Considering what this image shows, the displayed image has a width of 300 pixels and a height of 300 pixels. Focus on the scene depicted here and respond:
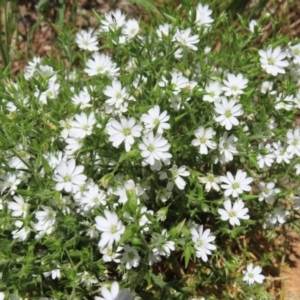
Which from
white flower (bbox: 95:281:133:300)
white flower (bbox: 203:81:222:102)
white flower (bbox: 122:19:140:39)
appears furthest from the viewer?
white flower (bbox: 122:19:140:39)

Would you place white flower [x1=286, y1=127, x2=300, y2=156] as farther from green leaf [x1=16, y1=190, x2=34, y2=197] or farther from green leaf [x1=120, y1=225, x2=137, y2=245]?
green leaf [x1=16, y1=190, x2=34, y2=197]

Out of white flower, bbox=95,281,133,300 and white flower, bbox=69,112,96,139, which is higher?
white flower, bbox=69,112,96,139

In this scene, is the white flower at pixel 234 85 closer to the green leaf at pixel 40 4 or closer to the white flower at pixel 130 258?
the white flower at pixel 130 258

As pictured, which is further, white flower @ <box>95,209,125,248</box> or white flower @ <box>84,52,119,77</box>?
white flower @ <box>84,52,119,77</box>

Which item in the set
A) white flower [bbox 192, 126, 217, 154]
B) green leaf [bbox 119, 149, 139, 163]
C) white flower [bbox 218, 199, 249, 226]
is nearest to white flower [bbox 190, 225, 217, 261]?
white flower [bbox 218, 199, 249, 226]

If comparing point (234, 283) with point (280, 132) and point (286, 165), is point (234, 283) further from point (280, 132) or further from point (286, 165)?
point (280, 132)

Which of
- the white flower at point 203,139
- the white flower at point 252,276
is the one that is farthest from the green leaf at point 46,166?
the white flower at point 252,276
